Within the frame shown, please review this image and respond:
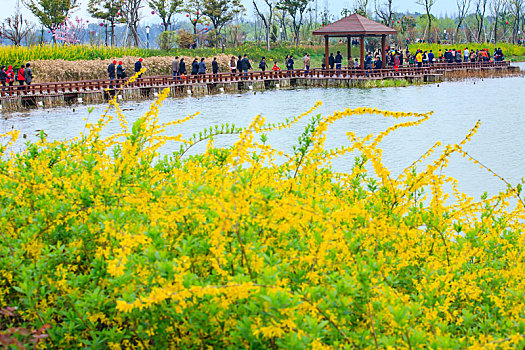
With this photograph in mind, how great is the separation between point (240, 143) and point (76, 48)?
3287 cm

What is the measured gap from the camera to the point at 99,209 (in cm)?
390

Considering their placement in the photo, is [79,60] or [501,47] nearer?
[79,60]

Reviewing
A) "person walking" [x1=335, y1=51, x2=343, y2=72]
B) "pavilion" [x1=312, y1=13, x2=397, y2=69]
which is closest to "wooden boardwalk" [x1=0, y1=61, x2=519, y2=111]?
"person walking" [x1=335, y1=51, x2=343, y2=72]

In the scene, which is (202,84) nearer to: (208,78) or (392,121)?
(208,78)

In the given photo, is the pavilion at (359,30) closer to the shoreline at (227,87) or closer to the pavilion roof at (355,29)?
the pavilion roof at (355,29)

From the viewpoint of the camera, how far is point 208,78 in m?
30.5

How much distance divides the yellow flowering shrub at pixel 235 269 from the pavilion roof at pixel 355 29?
2828cm

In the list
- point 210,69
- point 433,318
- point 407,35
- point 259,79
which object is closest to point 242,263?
point 433,318

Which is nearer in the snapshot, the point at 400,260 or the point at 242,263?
the point at 242,263

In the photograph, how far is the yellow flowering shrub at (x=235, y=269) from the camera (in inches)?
113

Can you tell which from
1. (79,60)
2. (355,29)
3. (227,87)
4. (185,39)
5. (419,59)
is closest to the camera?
(227,87)

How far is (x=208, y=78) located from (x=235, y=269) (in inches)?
1094

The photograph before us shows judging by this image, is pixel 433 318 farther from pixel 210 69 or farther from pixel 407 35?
pixel 407 35

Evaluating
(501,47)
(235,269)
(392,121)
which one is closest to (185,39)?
(501,47)
